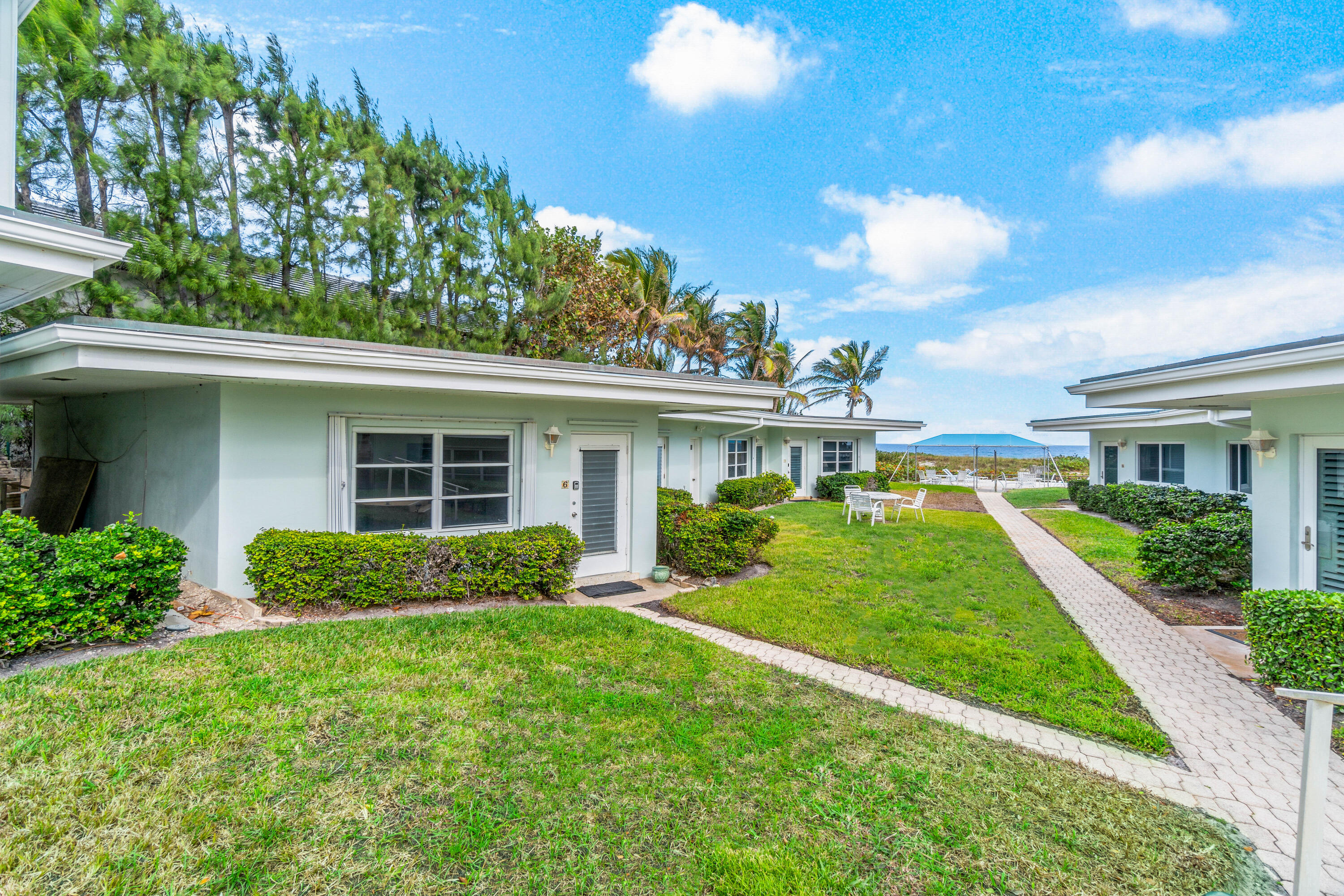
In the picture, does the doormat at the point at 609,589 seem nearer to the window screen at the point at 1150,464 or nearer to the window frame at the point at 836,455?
the window frame at the point at 836,455

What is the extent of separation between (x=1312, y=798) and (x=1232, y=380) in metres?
4.00

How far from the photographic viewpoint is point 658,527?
29.0 feet

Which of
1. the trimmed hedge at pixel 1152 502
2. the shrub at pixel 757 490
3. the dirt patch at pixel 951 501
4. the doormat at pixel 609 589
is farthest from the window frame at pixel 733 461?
the trimmed hedge at pixel 1152 502

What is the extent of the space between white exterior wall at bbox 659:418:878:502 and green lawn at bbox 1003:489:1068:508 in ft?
17.2

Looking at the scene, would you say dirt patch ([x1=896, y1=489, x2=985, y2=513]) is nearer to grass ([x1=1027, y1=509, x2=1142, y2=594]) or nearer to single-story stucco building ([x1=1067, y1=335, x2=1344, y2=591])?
grass ([x1=1027, y1=509, x2=1142, y2=594])

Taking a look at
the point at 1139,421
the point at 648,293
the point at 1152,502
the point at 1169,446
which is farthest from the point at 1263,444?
the point at 648,293

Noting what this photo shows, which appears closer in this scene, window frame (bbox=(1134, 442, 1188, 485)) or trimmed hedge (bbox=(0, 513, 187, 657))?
trimmed hedge (bbox=(0, 513, 187, 657))

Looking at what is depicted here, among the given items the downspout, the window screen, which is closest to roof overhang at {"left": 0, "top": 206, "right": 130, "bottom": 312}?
the downspout

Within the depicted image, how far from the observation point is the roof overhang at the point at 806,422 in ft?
48.8

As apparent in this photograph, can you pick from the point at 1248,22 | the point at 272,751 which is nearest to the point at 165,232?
the point at 272,751

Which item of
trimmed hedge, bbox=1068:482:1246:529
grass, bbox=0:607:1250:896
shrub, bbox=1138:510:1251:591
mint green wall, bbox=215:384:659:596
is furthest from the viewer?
trimmed hedge, bbox=1068:482:1246:529

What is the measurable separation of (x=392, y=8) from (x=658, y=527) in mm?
11922

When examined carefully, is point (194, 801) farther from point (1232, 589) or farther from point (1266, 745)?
point (1232, 589)

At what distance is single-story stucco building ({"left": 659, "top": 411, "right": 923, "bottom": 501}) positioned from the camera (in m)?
15.1
